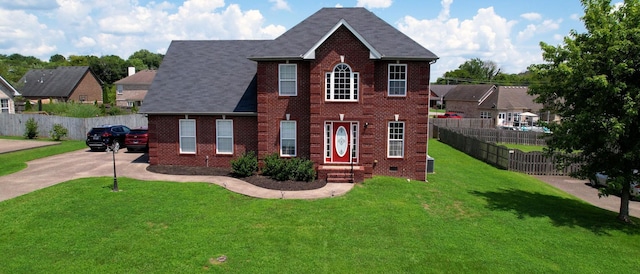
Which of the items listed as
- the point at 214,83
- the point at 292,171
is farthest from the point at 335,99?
the point at 214,83

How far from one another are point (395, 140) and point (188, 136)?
10565mm

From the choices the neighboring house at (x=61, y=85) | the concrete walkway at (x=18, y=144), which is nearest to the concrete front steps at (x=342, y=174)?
the concrete walkway at (x=18, y=144)

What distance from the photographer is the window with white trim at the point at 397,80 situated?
19812mm

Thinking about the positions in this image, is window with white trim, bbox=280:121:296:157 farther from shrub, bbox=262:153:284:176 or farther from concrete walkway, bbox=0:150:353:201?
concrete walkway, bbox=0:150:353:201

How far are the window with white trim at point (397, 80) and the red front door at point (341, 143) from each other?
276 centimetres

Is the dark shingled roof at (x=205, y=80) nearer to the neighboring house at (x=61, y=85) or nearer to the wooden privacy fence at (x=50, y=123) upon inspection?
the wooden privacy fence at (x=50, y=123)

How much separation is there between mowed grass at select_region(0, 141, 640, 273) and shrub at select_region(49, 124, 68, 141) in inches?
689

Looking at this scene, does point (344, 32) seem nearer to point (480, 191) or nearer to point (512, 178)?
point (480, 191)

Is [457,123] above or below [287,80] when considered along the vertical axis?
below

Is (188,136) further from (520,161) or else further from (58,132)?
(520,161)

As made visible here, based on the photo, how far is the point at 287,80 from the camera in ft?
65.3

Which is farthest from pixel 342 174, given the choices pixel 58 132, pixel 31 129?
pixel 31 129

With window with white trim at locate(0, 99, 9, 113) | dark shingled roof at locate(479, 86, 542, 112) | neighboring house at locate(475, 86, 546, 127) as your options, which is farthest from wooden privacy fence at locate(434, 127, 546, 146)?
window with white trim at locate(0, 99, 9, 113)

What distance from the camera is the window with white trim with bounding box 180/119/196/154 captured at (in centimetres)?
2155
